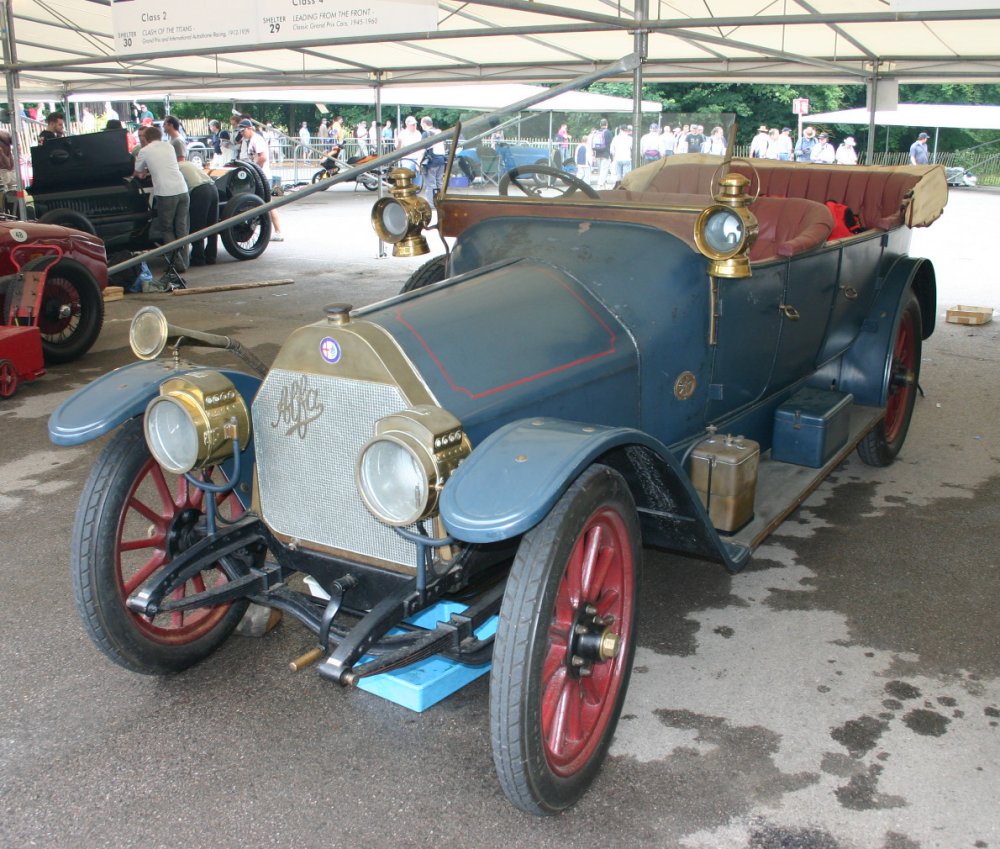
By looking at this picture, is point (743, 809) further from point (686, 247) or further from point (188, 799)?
point (686, 247)

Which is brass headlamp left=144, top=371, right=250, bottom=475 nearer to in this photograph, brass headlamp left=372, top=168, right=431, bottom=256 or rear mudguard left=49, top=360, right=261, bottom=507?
rear mudguard left=49, top=360, right=261, bottom=507

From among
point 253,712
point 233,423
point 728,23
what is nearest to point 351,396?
point 233,423

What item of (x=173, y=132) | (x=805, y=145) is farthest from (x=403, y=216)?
(x=805, y=145)

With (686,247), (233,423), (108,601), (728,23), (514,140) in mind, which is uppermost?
(728,23)

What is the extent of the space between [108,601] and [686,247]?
6.36 feet

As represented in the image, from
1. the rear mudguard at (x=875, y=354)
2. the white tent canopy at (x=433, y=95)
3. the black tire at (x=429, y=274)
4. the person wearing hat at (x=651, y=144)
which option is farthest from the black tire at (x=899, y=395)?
the white tent canopy at (x=433, y=95)

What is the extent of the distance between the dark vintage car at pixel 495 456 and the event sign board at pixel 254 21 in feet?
10.4

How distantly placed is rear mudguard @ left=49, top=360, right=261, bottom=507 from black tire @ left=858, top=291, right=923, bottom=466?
2.84 m

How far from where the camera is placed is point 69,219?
352 inches

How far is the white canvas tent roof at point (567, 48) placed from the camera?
270 inches

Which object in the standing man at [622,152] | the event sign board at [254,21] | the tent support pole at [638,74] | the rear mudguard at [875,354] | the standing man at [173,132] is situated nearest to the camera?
the rear mudguard at [875,354]

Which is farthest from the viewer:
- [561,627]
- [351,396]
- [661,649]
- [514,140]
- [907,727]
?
[514,140]

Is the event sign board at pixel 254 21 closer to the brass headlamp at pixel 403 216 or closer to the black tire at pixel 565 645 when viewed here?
the brass headlamp at pixel 403 216

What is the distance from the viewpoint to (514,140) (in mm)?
3537
